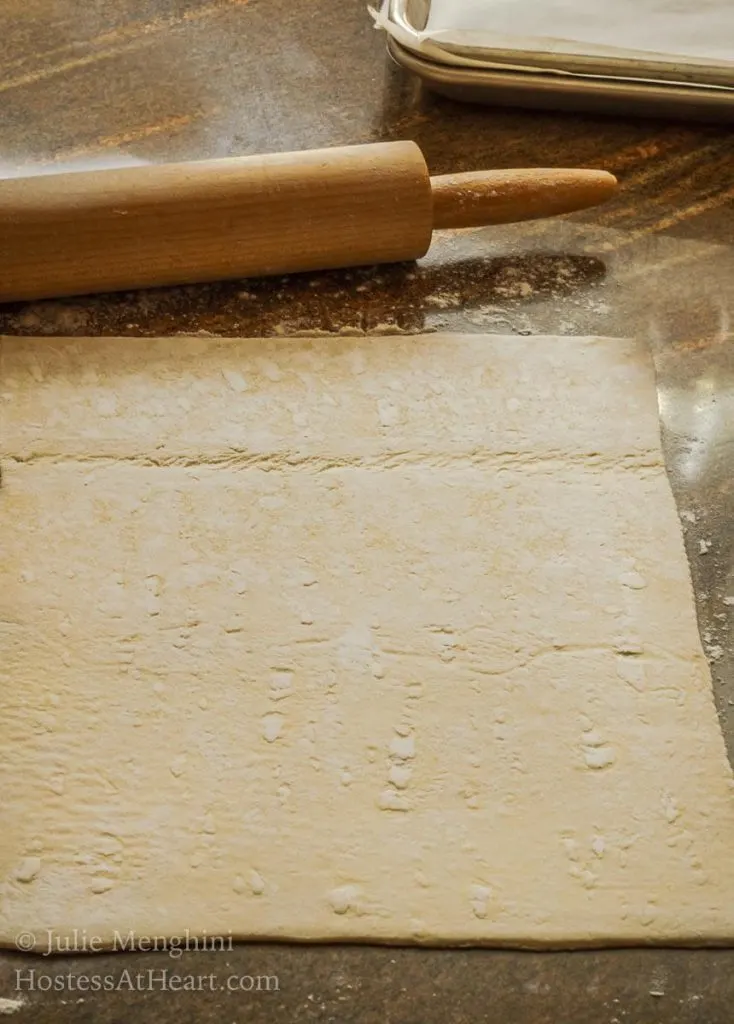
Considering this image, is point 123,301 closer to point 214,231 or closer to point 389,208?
point 214,231

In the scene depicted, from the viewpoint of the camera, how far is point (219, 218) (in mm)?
1303

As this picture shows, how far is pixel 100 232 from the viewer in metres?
1.28

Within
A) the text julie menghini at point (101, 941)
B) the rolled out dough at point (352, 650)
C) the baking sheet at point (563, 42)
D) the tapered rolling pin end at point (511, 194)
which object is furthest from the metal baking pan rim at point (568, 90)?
the text julie menghini at point (101, 941)

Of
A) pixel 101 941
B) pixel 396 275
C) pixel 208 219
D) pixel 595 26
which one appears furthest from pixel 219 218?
pixel 101 941

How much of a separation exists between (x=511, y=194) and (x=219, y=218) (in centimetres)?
44

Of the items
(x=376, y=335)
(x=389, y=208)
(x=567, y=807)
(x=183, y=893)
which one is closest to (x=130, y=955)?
(x=183, y=893)

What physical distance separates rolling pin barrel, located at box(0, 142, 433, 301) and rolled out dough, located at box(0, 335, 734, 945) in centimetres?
12

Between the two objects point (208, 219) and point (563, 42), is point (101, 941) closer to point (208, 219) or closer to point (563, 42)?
point (208, 219)

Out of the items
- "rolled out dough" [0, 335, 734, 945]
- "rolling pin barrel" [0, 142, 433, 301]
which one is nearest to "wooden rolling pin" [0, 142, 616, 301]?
"rolling pin barrel" [0, 142, 433, 301]

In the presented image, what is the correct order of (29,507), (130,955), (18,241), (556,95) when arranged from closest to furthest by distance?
(130,955) < (29,507) < (18,241) < (556,95)

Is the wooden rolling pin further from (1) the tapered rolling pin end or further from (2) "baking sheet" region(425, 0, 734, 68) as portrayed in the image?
(2) "baking sheet" region(425, 0, 734, 68)

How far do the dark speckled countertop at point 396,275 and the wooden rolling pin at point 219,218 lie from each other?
0.21 feet

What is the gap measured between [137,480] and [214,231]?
0.39 meters

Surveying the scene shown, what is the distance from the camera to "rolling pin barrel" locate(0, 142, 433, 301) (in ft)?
4.17
